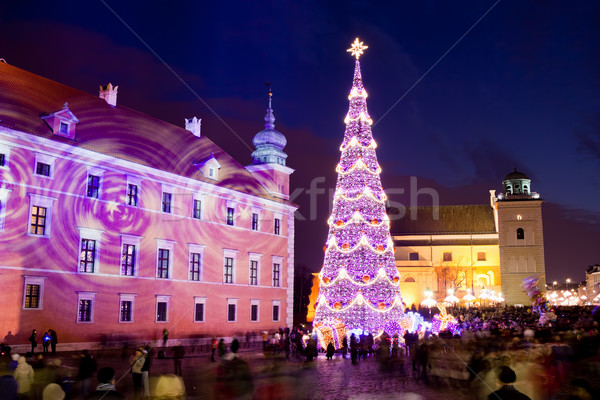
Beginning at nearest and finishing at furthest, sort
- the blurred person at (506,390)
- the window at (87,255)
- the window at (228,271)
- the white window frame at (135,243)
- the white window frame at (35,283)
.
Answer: the blurred person at (506,390), the white window frame at (35,283), the window at (87,255), the white window frame at (135,243), the window at (228,271)

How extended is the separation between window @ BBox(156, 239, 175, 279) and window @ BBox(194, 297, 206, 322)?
279 centimetres

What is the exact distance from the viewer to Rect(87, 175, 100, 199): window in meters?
30.3

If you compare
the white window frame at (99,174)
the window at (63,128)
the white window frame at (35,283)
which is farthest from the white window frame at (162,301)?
the window at (63,128)

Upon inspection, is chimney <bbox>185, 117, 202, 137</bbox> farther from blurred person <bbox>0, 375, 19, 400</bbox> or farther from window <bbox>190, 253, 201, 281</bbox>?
blurred person <bbox>0, 375, 19, 400</bbox>

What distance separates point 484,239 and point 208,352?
5983cm

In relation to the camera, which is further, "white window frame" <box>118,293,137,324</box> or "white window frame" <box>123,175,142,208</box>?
"white window frame" <box>123,175,142,208</box>

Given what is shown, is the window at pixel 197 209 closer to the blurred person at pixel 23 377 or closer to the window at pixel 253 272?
the window at pixel 253 272

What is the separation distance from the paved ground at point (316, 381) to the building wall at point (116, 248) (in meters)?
3.55

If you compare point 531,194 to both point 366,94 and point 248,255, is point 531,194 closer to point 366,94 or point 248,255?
point 248,255

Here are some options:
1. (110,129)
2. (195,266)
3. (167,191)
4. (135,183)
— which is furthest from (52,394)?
(195,266)

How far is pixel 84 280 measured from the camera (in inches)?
1155

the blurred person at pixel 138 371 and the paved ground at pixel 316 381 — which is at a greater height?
the blurred person at pixel 138 371

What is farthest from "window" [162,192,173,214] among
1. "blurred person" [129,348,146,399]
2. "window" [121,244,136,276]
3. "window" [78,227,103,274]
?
"blurred person" [129,348,146,399]

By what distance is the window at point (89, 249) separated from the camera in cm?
2952
